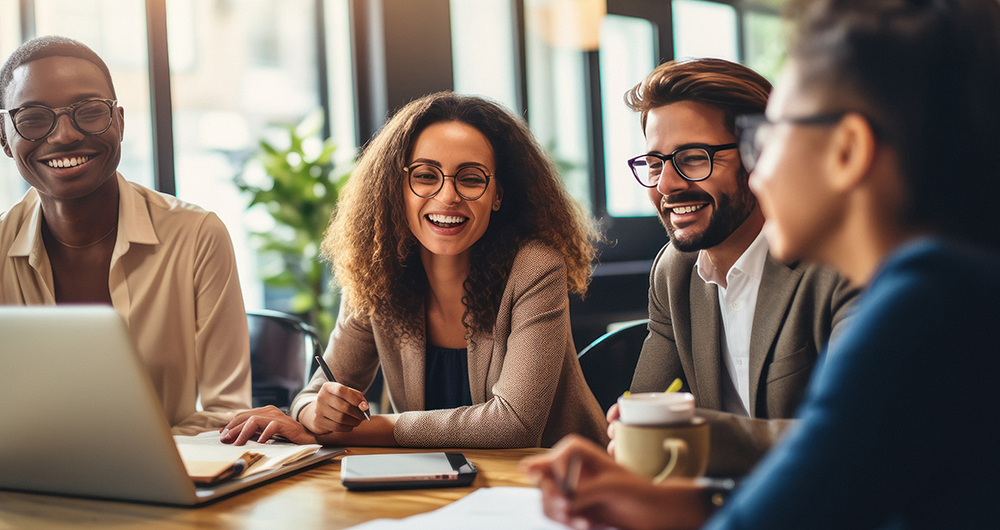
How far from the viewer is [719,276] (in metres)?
1.69

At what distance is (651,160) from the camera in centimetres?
166

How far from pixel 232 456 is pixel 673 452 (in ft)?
2.34

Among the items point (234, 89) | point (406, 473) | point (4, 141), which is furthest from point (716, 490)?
point (234, 89)

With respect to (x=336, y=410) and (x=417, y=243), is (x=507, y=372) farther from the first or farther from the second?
(x=417, y=243)

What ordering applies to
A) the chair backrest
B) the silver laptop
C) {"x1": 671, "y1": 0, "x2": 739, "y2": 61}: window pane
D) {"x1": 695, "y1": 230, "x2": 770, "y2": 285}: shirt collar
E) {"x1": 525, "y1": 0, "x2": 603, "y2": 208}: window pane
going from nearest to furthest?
the silver laptop < {"x1": 695, "y1": 230, "x2": 770, "y2": 285}: shirt collar < the chair backrest < {"x1": 525, "y1": 0, "x2": 603, "y2": 208}: window pane < {"x1": 671, "y1": 0, "x2": 739, "y2": 61}: window pane

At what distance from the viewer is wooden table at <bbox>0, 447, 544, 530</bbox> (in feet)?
3.07

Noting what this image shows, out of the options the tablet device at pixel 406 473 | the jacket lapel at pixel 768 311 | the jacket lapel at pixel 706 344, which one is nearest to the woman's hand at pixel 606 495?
the tablet device at pixel 406 473

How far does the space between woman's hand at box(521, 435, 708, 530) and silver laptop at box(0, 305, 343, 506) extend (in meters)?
0.50

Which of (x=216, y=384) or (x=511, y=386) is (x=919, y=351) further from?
(x=216, y=384)

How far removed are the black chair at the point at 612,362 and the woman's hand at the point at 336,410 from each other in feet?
2.09

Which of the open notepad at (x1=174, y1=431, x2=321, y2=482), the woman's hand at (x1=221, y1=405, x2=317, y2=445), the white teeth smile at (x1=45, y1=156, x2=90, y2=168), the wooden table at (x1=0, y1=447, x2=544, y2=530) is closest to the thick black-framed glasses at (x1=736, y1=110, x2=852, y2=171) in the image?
the wooden table at (x1=0, y1=447, x2=544, y2=530)

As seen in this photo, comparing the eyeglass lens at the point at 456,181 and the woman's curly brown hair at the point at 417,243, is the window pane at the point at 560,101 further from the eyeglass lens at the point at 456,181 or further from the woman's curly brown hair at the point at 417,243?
the eyeglass lens at the point at 456,181

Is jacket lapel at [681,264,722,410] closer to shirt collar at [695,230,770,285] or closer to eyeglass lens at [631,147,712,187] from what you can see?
shirt collar at [695,230,770,285]

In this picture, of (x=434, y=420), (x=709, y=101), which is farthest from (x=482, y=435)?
(x=709, y=101)
